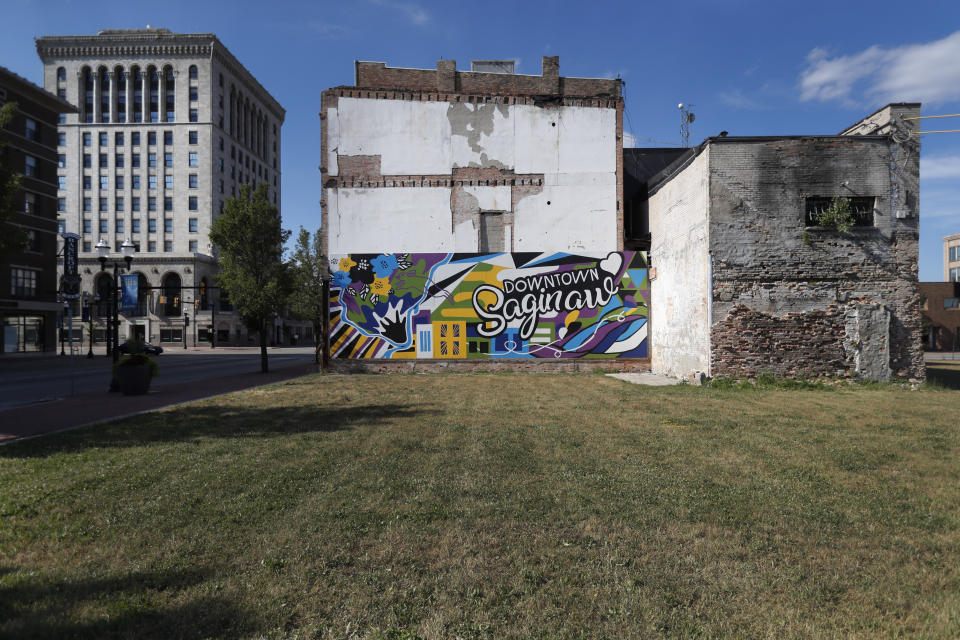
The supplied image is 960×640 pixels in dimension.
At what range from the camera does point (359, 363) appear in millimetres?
20062

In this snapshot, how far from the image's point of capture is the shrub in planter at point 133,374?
45.0 ft

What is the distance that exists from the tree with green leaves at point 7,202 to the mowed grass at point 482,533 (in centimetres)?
404

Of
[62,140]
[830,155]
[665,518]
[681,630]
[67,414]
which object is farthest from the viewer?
[62,140]

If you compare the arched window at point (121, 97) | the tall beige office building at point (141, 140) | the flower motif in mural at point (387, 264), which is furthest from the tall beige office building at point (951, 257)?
the arched window at point (121, 97)

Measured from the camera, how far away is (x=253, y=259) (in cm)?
2281

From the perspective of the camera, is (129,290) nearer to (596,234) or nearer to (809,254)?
(596,234)

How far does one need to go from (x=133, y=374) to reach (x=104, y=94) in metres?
74.1

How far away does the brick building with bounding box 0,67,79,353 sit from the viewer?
34938 millimetres

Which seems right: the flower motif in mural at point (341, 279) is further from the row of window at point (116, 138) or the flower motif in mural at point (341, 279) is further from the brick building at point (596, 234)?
the row of window at point (116, 138)

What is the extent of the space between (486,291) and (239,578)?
55.4ft

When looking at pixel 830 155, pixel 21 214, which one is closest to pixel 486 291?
pixel 830 155

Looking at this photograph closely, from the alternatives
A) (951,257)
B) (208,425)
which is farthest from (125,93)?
(951,257)

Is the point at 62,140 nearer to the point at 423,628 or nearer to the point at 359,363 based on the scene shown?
the point at 359,363

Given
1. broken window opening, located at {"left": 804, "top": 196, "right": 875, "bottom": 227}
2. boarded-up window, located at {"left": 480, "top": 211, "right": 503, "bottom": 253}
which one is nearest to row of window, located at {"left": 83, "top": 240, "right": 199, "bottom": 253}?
boarded-up window, located at {"left": 480, "top": 211, "right": 503, "bottom": 253}
